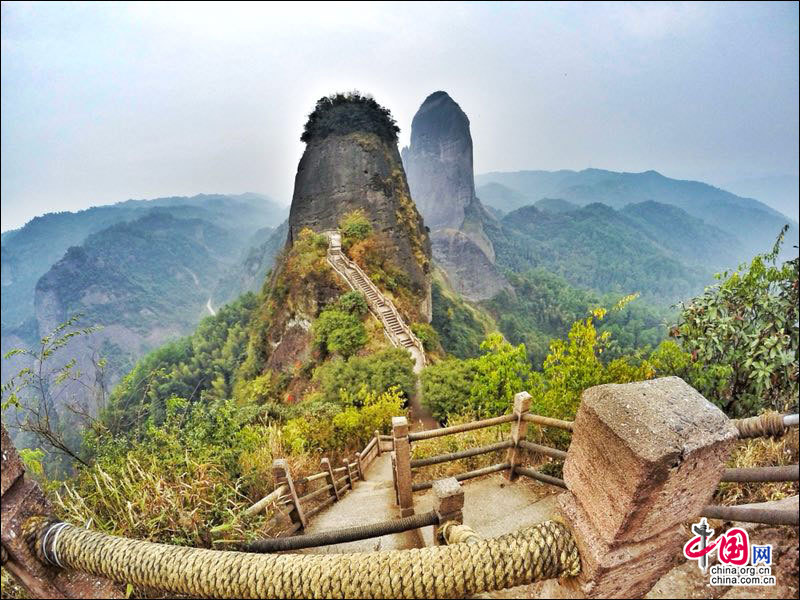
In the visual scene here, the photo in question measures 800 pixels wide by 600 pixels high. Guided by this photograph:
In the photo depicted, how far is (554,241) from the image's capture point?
11531 centimetres

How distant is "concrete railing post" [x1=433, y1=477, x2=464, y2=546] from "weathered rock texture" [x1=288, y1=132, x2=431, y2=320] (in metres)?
26.9

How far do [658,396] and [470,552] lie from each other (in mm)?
1022

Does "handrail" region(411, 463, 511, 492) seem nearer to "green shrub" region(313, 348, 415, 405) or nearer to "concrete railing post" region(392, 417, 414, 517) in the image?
"concrete railing post" region(392, 417, 414, 517)

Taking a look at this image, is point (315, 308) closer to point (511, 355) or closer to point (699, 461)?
point (511, 355)

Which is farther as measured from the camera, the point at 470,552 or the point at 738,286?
the point at 738,286

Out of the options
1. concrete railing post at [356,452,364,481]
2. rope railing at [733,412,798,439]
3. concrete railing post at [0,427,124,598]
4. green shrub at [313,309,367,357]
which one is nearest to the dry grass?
rope railing at [733,412,798,439]

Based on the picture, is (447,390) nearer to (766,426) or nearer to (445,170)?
(766,426)

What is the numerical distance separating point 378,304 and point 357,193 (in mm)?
13688

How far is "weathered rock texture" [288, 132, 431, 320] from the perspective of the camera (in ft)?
101

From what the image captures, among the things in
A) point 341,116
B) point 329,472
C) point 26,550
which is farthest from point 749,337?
point 341,116

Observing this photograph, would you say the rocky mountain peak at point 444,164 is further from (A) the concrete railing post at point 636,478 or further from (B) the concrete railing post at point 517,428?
(A) the concrete railing post at point 636,478

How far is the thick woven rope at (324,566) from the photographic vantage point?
1.51 metres

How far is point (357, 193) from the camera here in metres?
31.0

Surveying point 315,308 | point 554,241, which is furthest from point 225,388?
point 554,241
